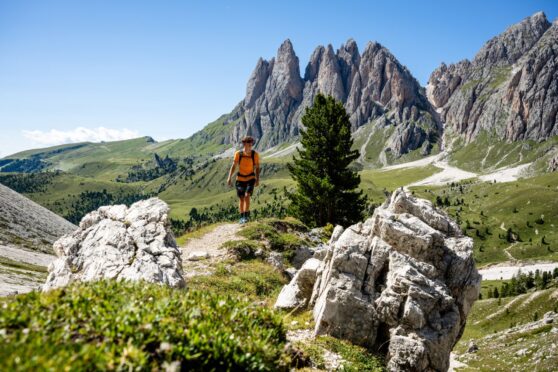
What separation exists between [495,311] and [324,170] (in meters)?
126

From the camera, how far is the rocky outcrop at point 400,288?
1490 centimetres

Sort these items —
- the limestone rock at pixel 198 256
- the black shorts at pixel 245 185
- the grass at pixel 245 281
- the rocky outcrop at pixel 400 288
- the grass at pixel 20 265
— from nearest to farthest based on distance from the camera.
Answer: the rocky outcrop at pixel 400 288
the grass at pixel 245 281
the limestone rock at pixel 198 256
the black shorts at pixel 245 185
the grass at pixel 20 265

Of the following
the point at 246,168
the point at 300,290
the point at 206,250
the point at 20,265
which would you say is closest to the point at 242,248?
the point at 206,250

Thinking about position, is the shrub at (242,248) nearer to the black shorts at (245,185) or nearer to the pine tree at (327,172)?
the black shorts at (245,185)

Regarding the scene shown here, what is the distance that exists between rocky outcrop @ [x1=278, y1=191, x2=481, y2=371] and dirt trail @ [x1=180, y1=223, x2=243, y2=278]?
7.23m

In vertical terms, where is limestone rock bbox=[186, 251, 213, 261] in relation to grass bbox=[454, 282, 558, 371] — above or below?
above

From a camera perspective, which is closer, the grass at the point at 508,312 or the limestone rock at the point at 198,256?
the limestone rock at the point at 198,256

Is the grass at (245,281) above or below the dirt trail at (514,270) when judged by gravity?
above

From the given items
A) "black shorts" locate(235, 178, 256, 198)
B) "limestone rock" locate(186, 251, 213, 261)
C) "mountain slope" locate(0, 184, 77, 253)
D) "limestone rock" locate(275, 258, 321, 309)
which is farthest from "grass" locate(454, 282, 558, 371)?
"mountain slope" locate(0, 184, 77, 253)

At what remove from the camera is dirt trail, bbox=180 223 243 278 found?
22.8 metres

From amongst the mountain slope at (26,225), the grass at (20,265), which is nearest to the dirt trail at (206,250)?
the grass at (20,265)

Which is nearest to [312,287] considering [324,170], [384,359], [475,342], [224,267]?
[384,359]

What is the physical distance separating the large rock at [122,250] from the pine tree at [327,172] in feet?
84.4

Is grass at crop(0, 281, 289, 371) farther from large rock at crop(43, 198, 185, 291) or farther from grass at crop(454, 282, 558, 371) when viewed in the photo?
grass at crop(454, 282, 558, 371)
